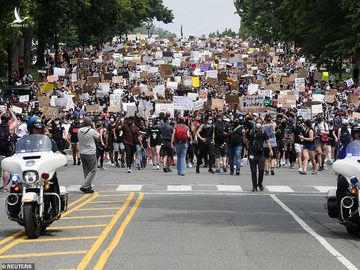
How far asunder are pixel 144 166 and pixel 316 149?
217 inches

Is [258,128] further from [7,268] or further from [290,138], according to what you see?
[7,268]

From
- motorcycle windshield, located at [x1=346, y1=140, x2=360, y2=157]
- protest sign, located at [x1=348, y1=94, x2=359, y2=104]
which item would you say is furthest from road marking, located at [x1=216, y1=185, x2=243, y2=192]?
protest sign, located at [x1=348, y1=94, x2=359, y2=104]

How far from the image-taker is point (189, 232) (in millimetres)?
16406

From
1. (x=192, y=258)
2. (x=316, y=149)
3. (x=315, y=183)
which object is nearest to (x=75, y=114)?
(x=316, y=149)

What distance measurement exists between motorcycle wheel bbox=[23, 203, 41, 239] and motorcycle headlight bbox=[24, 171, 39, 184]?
1.30 feet

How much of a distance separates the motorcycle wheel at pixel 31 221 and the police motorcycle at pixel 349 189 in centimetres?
436

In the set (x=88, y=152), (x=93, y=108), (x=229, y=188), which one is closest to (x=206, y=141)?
(x=229, y=188)

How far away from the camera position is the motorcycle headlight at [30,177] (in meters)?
15.7

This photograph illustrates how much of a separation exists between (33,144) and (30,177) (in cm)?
67

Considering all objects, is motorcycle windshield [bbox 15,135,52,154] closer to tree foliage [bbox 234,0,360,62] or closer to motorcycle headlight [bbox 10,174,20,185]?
motorcycle headlight [bbox 10,174,20,185]

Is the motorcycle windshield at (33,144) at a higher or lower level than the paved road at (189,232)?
higher

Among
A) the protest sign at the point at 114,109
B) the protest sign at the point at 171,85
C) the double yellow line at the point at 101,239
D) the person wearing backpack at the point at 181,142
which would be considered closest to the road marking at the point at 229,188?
the person wearing backpack at the point at 181,142

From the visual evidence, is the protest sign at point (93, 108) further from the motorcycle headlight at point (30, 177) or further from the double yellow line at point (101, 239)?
the motorcycle headlight at point (30, 177)

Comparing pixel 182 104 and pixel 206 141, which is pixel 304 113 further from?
pixel 206 141
